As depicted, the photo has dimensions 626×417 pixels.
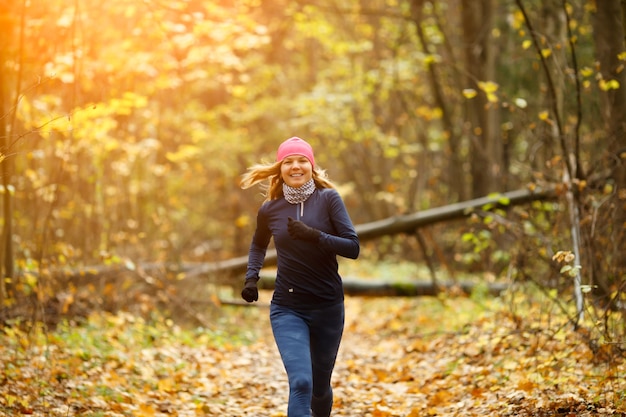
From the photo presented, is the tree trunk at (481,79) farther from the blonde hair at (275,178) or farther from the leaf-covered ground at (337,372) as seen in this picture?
the blonde hair at (275,178)

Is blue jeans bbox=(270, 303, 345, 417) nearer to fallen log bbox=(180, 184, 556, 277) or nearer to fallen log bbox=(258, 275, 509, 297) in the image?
fallen log bbox=(180, 184, 556, 277)

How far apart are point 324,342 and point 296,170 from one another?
1197 mm

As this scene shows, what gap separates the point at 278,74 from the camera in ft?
78.0

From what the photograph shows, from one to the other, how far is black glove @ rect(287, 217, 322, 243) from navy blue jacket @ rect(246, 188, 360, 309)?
45 mm

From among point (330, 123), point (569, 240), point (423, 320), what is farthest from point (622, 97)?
point (330, 123)

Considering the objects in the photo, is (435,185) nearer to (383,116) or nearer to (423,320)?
(383,116)

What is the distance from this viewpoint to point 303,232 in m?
4.68

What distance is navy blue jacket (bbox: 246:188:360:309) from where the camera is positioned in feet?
15.8

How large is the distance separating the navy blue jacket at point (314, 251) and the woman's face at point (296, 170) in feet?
0.47

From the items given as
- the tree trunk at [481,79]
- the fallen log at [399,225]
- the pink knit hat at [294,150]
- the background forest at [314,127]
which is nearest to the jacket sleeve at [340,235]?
the pink knit hat at [294,150]

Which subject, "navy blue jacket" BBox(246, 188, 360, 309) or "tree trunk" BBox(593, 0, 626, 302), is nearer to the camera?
"navy blue jacket" BBox(246, 188, 360, 309)

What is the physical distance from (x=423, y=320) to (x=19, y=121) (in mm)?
6522

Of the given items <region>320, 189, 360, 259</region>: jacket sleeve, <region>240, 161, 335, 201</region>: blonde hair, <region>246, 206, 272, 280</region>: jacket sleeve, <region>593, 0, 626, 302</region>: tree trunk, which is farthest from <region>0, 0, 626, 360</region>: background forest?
<region>320, 189, 360, 259</region>: jacket sleeve

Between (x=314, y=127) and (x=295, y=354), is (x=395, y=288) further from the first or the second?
(x=314, y=127)
